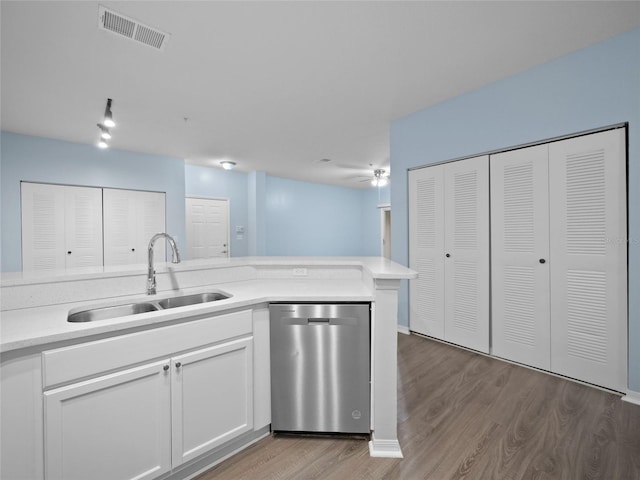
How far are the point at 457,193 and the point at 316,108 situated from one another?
73.3 inches

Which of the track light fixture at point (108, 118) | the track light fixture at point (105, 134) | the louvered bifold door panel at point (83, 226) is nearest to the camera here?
the track light fixture at point (108, 118)

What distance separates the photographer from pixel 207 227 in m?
6.70

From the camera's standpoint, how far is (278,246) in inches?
305

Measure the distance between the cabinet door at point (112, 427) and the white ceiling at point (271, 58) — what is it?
220cm

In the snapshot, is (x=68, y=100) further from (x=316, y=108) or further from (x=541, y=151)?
(x=541, y=151)

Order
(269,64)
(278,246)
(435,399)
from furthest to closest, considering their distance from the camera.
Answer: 1. (278,246)
2. (269,64)
3. (435,399)

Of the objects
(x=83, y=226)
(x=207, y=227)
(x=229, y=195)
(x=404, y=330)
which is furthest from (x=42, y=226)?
(x=404, y=330)

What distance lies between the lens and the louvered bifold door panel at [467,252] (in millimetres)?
3004

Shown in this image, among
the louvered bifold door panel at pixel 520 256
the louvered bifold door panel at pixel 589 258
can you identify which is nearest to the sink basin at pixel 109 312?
the louvered bifold door panel at pixel 520 256

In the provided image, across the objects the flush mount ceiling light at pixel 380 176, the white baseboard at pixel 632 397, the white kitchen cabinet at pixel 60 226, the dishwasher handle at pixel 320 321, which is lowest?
the white baseboard at pixel 632 397

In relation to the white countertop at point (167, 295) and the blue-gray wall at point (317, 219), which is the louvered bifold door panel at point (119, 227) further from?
the white countertop at point (167, 295)

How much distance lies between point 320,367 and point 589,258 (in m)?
2.29

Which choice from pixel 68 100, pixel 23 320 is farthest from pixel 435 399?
pixel 68 100

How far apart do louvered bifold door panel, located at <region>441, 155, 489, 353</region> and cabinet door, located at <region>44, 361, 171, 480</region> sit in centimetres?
284
